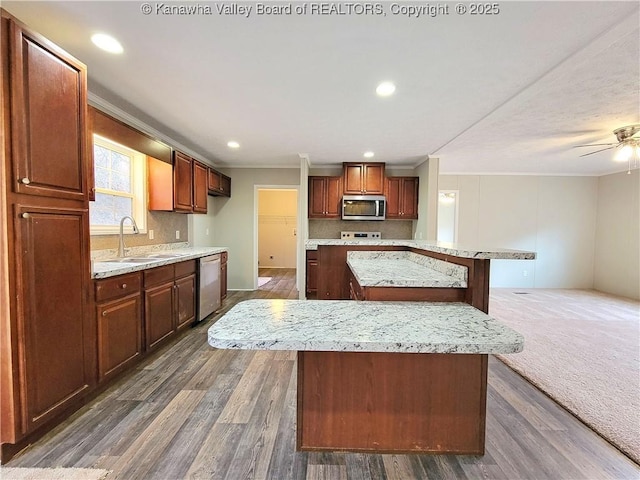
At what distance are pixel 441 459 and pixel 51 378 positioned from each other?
223cm

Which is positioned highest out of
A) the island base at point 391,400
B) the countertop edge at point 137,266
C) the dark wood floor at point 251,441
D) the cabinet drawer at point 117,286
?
the countertop edge at point 137,266

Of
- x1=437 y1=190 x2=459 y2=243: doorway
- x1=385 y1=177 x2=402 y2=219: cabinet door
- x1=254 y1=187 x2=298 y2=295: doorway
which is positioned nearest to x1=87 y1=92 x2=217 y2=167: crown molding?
x1=385 y1=177 x2=402 y2=219: cabinet door

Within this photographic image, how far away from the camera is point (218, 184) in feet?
15.3

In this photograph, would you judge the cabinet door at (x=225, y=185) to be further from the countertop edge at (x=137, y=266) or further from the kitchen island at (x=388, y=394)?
the kitchen island at (x=388, y=394)

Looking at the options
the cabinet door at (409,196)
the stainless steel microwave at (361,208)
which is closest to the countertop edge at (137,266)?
the stainless steel microwave at (361,208)

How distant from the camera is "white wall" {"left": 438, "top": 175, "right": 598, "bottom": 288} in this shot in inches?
237

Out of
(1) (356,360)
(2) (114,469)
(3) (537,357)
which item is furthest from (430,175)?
(2) (114,469)

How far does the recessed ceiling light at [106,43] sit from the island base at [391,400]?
2.15m

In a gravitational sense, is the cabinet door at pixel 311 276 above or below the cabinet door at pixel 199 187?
below

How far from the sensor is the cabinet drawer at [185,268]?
3051 mm

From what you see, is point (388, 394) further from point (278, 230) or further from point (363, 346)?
point (278, 230)

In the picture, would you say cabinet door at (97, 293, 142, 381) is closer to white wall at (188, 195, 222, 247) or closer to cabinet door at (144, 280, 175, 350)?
cabinet door at (144, 280, 175, 350)

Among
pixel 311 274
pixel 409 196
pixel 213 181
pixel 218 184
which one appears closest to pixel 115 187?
pixel 213 181

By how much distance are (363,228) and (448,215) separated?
6.69 feet
